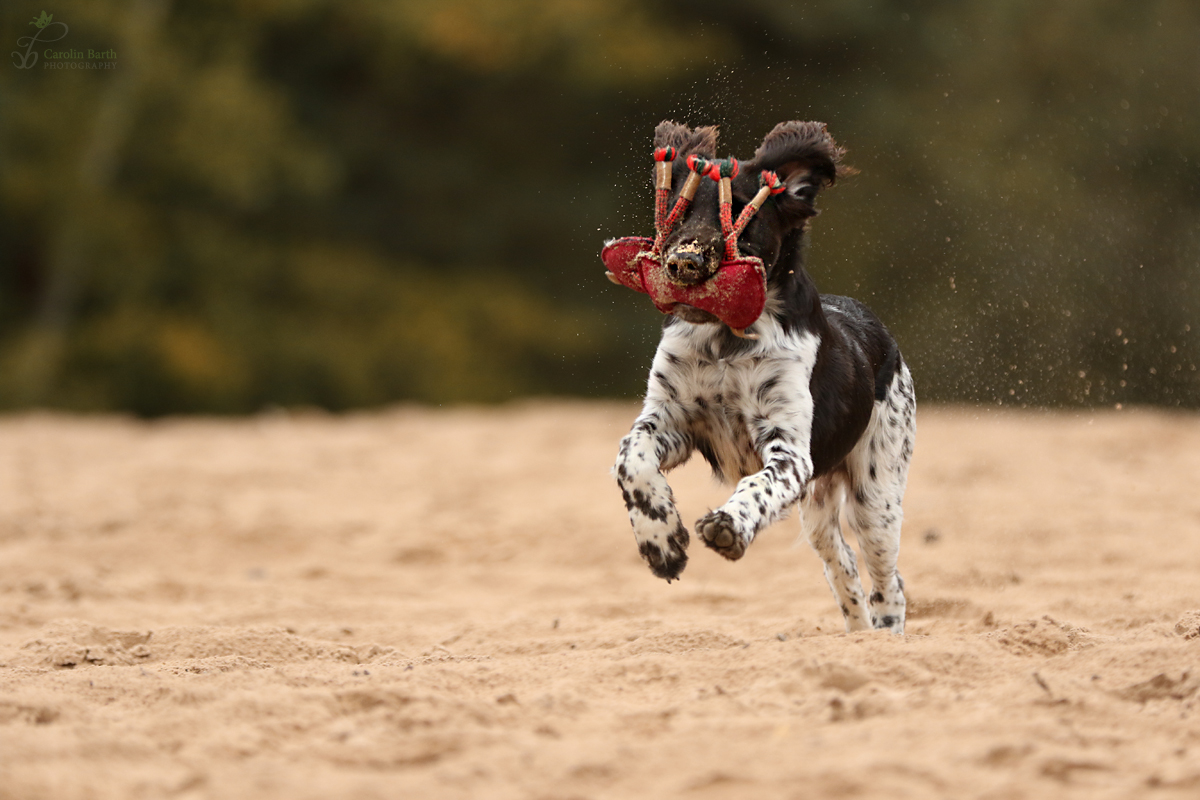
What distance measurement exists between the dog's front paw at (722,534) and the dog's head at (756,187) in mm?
774

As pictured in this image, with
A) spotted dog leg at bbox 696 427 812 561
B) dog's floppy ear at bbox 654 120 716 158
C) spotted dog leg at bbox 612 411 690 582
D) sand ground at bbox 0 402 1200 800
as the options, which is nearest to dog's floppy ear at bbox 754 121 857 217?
dog's floppy ear at bbox 654 120 716 158

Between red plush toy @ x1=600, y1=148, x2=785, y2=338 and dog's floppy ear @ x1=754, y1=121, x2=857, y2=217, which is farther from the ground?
dog's floppy ear @ x1=754, y1=121, x2=857, y2=217

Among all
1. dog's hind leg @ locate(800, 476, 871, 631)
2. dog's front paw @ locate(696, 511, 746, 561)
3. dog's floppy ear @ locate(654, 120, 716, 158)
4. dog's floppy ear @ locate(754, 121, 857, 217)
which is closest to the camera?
dog's front paw @ locate(696, 511, 746, 561)

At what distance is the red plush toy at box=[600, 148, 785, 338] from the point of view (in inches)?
175

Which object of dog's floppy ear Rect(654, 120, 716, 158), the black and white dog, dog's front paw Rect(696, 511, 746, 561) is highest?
dog's floppy ear Rect(654, 120, 716, 158)

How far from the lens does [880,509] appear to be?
5496mm

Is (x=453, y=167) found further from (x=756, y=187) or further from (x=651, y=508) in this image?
(x=651, y=508)

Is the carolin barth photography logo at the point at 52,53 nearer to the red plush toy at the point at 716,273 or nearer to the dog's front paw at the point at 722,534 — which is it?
the red plush toy at the point at 716,273

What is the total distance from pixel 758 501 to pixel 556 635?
139 centimetres

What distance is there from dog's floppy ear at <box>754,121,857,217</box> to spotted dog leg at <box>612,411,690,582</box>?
1018 millimetres

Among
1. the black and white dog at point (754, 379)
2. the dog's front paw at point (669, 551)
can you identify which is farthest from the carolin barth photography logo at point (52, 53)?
the dog's front paw at point (669, 551)

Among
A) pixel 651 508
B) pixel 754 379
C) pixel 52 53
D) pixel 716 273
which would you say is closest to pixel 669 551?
pixel 651 508

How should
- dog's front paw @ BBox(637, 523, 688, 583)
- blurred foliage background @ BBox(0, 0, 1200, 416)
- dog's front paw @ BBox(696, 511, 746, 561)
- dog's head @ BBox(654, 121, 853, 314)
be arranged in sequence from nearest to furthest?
dog's front paw @ BBox(696, 511, 746, 561), dog's front paw @ BBox(637, 523, 688, 583), dog's head @ BBox(654, 121, 853, 314), blurred foliage background @ BBox(0, 0, 1200, 416)

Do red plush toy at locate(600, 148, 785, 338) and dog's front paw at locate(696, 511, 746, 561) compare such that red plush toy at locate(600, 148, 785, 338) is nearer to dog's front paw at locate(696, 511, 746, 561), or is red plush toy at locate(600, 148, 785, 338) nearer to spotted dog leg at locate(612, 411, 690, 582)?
spotted dog leg at locate(612, 411, 690, 582)
